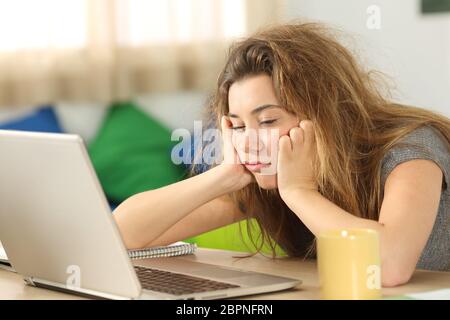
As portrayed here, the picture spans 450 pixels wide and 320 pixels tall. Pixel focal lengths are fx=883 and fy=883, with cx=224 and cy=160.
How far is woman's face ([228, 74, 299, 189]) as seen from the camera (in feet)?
5.42

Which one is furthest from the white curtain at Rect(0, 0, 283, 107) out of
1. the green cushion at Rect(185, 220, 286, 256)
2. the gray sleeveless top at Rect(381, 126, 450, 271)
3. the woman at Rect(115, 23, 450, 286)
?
the gray sleeveless top at Rect(381, 126, 450, 271)

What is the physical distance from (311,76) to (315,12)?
2.08m

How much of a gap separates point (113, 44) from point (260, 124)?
6.33 ft

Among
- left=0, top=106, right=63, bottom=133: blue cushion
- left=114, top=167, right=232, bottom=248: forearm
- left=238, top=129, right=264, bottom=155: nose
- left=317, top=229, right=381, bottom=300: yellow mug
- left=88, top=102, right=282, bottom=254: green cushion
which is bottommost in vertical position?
left=88, top=102, right=282, bottom=254: green cushion

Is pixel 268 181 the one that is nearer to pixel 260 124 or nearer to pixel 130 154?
pixel 260 124

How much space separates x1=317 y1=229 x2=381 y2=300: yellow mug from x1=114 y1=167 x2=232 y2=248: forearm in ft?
1.87

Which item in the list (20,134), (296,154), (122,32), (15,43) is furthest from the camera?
(122,32)

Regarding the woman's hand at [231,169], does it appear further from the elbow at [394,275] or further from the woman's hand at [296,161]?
the elbow at [394,275]

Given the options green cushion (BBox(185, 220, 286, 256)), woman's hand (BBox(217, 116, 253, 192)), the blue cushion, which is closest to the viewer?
woman's hand (BBox(217, 116, 253, 192))

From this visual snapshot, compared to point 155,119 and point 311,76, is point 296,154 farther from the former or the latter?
point 155,119

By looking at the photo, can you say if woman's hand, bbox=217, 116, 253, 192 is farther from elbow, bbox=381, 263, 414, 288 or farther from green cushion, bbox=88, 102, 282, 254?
green cushion, bbox=88, 102, 282, 254

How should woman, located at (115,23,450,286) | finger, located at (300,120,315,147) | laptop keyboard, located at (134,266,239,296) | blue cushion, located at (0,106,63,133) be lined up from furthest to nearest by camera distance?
blue cushion, located at (0,106,63,133), finger, located at (300,120,315,147), woman, located at (115,23,450,286), laptop keyboard, located at (134,266,239,296)

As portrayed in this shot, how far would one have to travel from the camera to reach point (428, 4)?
340 cm

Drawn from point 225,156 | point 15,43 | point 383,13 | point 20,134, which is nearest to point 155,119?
point 15,43
